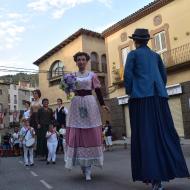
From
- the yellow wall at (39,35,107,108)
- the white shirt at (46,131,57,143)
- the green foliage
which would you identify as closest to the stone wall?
the white shirt at (46,131,57,143)

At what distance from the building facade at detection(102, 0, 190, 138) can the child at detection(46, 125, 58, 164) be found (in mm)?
12515

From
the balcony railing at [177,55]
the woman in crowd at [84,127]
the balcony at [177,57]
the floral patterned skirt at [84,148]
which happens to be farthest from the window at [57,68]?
the floral patterned skirt at [84,148]

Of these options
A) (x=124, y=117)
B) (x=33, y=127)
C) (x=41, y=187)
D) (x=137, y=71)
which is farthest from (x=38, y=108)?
(x=124, y=117)

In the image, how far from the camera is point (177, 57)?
79.2ft

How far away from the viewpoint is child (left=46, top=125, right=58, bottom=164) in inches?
439

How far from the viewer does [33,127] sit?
1198 centimetres

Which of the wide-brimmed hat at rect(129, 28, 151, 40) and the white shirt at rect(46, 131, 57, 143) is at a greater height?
the wide-brimmed hat at rect(129, 28, 151, 40)

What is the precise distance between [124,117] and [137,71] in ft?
75.6

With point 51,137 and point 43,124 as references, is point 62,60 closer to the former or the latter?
point 43,124

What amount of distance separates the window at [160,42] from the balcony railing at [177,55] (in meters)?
0.61

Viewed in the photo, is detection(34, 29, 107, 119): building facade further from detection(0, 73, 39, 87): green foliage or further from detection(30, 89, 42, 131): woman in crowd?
detection(0, 73, 39, 87): green foliage

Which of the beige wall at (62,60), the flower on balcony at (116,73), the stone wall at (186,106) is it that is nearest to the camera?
the stone wall at (186,106)

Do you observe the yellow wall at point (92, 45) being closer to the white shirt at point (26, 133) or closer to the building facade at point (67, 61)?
the building facade at point (67, 61)

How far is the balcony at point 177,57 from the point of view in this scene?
23344 millimetres
